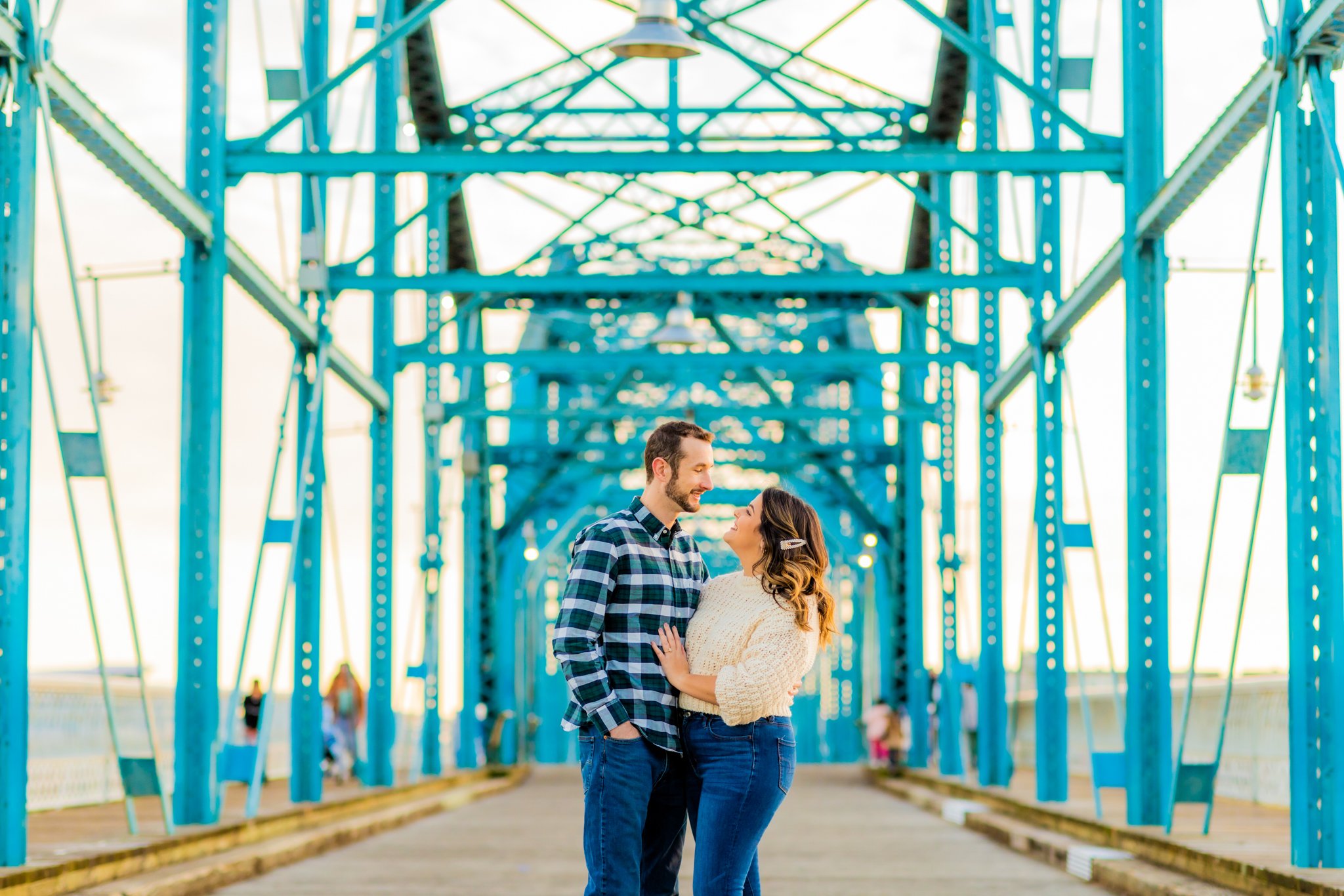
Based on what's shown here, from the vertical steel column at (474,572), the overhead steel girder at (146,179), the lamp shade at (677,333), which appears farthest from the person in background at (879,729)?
the overhead steel girder at (146,179)

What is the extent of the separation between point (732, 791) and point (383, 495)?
14485 millimetres

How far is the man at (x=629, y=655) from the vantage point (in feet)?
16.4

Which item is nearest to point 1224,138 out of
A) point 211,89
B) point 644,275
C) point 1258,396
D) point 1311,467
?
point 1311,467

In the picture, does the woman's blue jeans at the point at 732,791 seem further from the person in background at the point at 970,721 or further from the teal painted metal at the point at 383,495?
the person in background at the point at 970,721

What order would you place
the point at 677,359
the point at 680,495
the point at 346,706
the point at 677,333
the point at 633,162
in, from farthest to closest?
the point at 346,706
the point at 677,359
the point at 677,333
the point at 633,162
the point at 680,495

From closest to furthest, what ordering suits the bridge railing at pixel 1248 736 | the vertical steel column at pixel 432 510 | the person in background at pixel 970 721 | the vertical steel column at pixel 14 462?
1. the vertical steel column at pixel 14 462
2. the bridge railing at pixel 1248 736
3. the vertical steel column at pixel 432 510
4. the person in background at pixel 970 721

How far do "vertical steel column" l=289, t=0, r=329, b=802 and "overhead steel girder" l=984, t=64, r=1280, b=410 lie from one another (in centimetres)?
586

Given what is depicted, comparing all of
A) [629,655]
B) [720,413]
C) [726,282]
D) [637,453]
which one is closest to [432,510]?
[720,413]

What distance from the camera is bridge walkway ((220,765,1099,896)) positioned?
10133 mm

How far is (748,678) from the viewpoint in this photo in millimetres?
4840

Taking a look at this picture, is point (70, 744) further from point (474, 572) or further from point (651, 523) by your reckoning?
point (474, 572)

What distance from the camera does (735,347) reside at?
23.2 metres

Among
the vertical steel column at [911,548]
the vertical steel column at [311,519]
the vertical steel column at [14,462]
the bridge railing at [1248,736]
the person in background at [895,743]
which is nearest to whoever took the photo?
the vertical steel column at [14,462]

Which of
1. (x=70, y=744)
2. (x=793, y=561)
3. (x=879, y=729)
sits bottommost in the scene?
(x=879, y=729)
